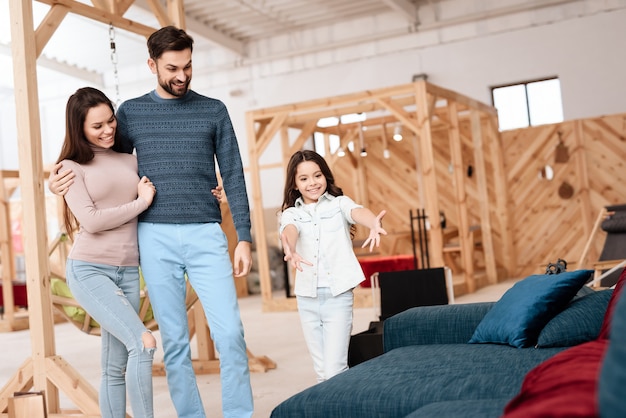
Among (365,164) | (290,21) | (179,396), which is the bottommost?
(179,396)

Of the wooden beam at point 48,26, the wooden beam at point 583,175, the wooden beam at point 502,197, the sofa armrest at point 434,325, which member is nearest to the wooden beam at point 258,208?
the wooden beam at point 502,197

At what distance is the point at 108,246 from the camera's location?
3.04 meters

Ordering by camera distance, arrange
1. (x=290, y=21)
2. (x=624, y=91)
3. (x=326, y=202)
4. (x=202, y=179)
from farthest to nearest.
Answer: (x=290, y=21)
(x=624, y=91)
(x=326, y=202)
(x=202, y=179)

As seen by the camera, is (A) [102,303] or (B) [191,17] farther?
(B) [191,17]

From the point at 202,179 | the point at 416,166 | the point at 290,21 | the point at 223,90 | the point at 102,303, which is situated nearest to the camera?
the point at 102,303

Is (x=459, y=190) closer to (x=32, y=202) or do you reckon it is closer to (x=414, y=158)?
(x=414, y=158)

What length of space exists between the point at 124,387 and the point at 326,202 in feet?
3.96

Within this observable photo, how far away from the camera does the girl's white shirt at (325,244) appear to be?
3.43 metres

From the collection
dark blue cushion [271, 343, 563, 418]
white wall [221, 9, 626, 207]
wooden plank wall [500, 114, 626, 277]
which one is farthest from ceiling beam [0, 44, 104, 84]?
dark blue cushion [271, 343, 563, 418]

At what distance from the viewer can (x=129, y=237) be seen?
3082 millimetres

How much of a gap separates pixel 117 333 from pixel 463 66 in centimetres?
1018

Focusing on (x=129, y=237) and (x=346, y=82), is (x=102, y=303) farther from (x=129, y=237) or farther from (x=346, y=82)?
(x=346, y=82)

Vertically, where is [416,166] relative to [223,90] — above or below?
below

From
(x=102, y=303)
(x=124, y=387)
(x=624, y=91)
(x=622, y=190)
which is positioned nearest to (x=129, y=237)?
(x=102, y=303)
